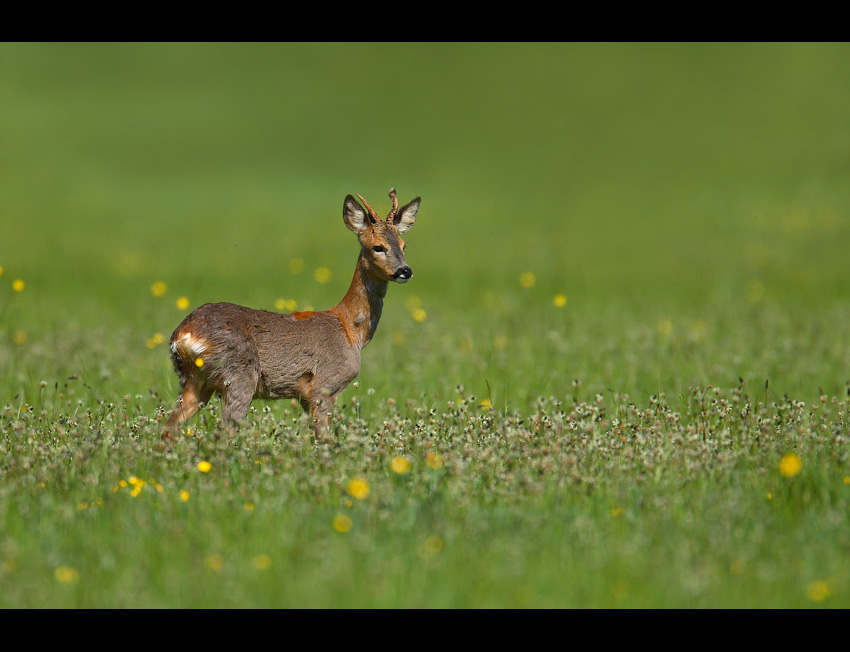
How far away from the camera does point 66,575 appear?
495cm

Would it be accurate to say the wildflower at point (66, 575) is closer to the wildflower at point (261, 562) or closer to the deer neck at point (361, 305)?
the wildflower at point (261, 562)

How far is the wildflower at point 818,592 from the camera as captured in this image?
495cm

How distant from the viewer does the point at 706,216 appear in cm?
2498

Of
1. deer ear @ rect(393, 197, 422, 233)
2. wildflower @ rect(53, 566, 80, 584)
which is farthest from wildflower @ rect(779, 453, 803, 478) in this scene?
wildflower @ rect(53, 566, 80, 584)

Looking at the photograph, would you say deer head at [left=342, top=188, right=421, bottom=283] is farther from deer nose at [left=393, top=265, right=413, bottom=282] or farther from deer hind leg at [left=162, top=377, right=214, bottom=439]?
deer hind leg at [left=162, top=377, right=214, bottom=439]

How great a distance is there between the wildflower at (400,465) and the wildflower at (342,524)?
88cm

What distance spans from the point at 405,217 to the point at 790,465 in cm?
396

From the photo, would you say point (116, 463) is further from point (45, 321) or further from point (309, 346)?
point (45, 321)

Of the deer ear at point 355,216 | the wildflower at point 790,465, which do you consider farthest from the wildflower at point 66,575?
the wildflower at point 790,465

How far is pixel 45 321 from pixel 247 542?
8.99m

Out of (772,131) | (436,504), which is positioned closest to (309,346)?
(436,504)
